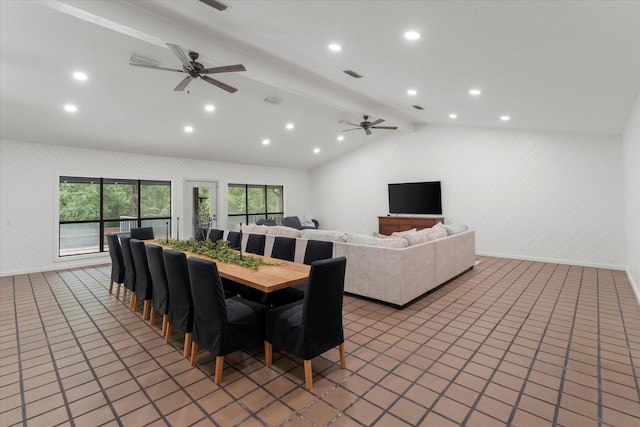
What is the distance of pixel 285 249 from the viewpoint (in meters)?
3.90

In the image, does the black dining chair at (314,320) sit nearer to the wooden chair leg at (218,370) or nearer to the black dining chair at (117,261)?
the wooden chair leg at (218,370)

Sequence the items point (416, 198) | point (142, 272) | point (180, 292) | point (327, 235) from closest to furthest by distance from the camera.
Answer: point (180, 292) → point (142, 272) → point (327, 235) → point (416, 198)

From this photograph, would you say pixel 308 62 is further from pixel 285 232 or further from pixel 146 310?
pixel 146 310

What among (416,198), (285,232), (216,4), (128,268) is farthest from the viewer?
(416,198)

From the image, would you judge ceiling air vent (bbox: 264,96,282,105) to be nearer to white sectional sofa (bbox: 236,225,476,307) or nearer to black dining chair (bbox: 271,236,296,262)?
white sectional sofa (bbox: 236,225,476,307)

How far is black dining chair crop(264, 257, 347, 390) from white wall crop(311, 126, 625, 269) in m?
6.04

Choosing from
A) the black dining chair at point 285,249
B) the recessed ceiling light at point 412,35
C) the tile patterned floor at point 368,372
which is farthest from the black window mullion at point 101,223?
the recessed ceiling light at point 412,35

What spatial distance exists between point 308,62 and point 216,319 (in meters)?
3.41

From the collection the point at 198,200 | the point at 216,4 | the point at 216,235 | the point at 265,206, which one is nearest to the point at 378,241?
the point at 216,235

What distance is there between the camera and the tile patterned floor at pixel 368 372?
196 centimetres

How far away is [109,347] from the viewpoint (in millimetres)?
2896

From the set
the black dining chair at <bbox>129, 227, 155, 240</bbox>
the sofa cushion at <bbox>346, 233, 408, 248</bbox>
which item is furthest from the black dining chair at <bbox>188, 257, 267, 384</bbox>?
the black dining chair at <bbox>129, 227, 155, 240</bbox>

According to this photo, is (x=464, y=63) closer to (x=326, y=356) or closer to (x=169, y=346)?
(x=326, y=356)

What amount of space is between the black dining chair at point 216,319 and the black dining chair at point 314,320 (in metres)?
0.15
